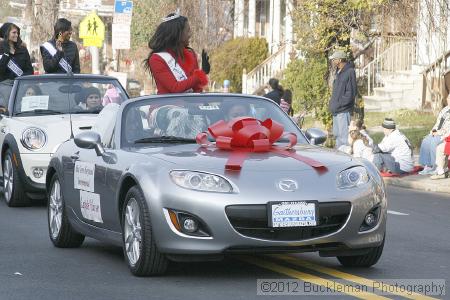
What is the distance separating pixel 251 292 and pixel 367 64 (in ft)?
98.6

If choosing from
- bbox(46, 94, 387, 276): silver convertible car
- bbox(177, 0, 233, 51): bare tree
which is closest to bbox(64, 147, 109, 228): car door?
bbox(46, 94, 387, 276): silver convertible car

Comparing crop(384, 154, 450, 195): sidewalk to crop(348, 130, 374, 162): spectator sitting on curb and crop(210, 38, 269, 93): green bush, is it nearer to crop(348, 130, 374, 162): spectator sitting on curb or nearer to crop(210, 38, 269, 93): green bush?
crop(348, 130, 374, 162): spectator sitting on curb

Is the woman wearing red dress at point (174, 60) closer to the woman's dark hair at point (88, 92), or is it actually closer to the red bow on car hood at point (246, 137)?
A: the red bow on car hood at point (246, 137)

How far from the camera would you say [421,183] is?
62.0ft

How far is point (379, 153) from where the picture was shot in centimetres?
2031

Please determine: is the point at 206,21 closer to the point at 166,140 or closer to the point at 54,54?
the point at 54,54

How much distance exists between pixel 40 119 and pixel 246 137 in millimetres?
6469

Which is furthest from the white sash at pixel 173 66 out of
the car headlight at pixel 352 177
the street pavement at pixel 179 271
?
the car headlight at pixel 352 177

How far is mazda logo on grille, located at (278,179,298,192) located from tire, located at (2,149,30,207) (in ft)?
22.2

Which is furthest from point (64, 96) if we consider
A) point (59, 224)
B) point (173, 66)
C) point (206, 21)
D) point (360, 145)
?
point (206, 21)

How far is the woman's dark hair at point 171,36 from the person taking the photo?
12.6 meters

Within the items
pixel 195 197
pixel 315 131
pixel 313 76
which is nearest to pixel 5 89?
pixel 315 131

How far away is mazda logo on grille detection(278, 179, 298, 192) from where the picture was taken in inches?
338

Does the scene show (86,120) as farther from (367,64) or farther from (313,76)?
(367,64)
